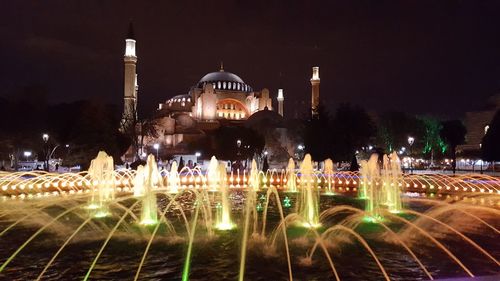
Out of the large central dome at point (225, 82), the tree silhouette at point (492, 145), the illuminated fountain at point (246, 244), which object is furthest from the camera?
the large central dome at point (225, 82)

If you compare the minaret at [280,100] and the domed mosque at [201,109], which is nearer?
the domed mosque at [201,109]

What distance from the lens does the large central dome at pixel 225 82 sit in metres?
86.0

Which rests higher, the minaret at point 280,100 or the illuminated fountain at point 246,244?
the minaret at point 280,100

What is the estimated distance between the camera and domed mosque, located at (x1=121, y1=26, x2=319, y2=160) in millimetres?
57719

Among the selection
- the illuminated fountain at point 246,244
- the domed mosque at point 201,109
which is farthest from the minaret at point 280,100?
the illuminated fountain at point 246,244

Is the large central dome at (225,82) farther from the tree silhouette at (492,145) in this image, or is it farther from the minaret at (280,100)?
the tree silhouette at (492,145)

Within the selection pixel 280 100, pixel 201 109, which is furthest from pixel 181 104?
pixel 280 100

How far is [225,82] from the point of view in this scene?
285 feet

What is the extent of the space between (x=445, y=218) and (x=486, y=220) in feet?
2.87

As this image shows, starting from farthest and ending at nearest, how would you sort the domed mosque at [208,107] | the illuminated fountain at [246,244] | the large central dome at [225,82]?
the large central dome at [225,82] → the domed mosque at [208,107] → the illuminated fountain at [246,244]

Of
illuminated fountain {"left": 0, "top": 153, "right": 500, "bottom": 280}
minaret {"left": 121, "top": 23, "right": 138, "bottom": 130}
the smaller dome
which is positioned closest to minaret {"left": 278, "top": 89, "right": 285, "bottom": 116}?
the smaller dome

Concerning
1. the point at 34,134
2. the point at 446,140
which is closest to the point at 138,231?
the point at 34,134

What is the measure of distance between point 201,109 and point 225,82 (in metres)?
12.9

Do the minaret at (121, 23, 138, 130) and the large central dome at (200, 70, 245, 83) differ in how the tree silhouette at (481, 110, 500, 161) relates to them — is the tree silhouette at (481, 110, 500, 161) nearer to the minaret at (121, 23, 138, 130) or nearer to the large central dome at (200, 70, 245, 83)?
the minaret at (121, 23, 138, 130)
